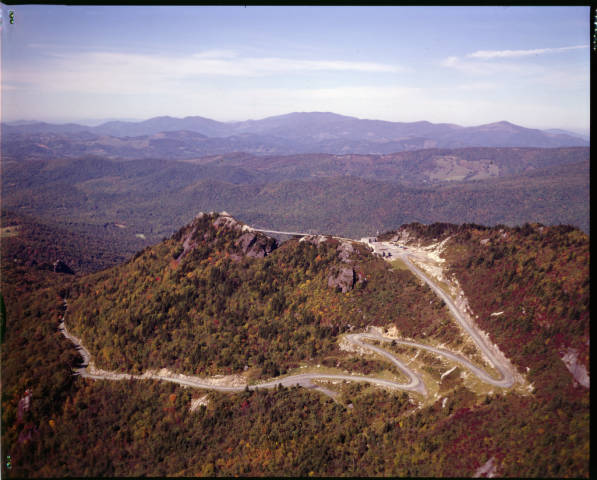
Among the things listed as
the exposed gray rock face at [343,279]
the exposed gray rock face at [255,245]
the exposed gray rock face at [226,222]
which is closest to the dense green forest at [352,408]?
the exposed gray rock face at [343,279]

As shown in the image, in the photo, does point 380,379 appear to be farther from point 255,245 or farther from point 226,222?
point 226,222

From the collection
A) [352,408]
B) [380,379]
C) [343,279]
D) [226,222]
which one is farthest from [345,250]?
[352,408]

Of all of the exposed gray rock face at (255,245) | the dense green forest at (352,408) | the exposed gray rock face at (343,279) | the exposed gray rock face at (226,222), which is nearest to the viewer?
the dense green forest at (352,408)

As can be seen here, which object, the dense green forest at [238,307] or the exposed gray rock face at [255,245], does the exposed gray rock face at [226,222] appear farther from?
the exposed gray rock face at [255,245]

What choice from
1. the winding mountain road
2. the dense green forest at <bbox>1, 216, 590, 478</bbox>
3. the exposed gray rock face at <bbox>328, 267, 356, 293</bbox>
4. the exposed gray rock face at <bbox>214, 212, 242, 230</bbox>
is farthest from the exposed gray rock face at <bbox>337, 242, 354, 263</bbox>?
the exposed gray rock face at <bbox>214, 212, 242, 230</bbox>

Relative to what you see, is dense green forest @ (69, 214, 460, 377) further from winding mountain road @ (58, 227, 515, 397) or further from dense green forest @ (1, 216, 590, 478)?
winding mountain road @ (58, 227, 515, 397)

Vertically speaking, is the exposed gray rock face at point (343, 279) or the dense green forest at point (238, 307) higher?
the exposed gray rock face at point (343, 279)
